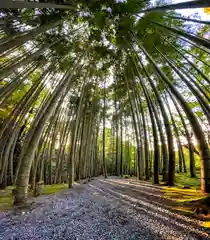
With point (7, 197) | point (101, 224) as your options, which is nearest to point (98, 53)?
point (101, 224)

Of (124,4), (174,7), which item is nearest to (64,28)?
(124,4)

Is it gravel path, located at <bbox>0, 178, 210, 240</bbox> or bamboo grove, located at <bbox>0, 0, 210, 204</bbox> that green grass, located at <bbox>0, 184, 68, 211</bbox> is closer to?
bamboo grove, located at <bbox>0, 0, 210, 204</bbox>

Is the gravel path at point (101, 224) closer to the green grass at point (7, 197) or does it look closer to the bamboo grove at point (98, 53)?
the green grass at point (7, 197)

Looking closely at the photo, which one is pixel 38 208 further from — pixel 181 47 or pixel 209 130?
pixel 209 130

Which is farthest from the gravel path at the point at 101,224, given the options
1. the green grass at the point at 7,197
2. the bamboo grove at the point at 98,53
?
the bamboo grove at the point at 98,53

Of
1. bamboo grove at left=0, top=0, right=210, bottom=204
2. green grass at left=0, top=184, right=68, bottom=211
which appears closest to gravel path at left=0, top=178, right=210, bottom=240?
green grass at left=0, top=184, right=68, bottom=211

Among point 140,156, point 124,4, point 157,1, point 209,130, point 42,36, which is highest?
point 157,1

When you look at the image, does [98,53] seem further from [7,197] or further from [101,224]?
[7,197]

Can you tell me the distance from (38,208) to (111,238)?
80.6 inches

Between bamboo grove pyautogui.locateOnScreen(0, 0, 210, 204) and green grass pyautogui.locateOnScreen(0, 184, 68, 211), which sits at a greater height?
bamboo grove pyautogui.locateOnScreen(0, 0, 210, 204)

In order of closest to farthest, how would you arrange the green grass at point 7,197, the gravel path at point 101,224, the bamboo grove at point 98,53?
1. the gravel path at point 101,224
2. the green grass at point 7,197
3. the bamboo grove at point 98,53

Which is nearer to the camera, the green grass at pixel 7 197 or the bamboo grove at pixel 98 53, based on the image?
the green grass at pixel 7 197

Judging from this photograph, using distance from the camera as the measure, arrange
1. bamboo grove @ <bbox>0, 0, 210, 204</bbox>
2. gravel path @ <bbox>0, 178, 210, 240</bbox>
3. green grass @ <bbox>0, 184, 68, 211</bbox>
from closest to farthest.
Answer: gravel path @ <bbox>0, 178, 210, 240</bbox>
green grass @ <bbox>0, 184, 68, 211</bbox>
bamboo grove @ <bbox>0, 0, 210, 204</bbox>

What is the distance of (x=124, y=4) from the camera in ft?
13.0
